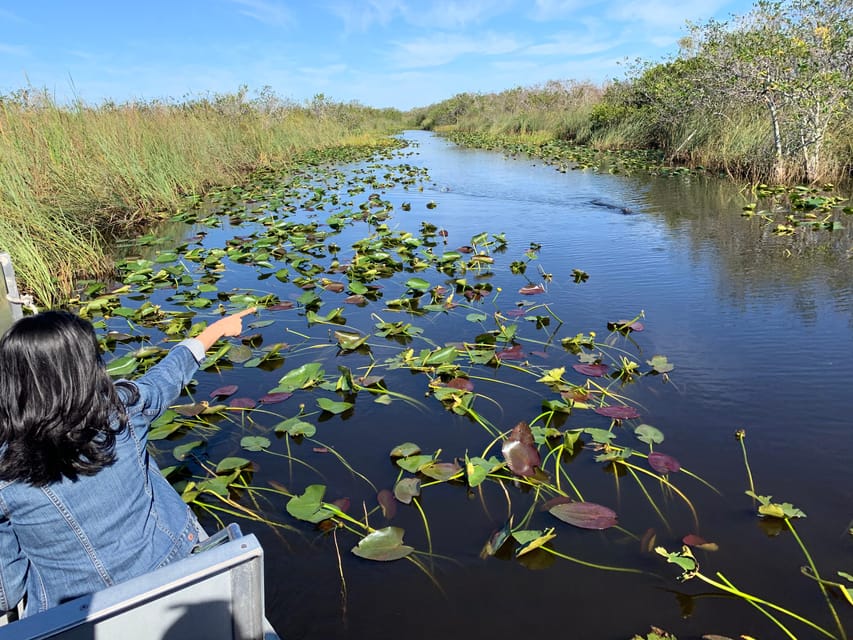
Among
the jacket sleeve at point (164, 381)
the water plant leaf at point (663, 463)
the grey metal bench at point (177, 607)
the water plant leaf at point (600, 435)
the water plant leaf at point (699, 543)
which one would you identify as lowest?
the water plant leaf at point (699, 543)

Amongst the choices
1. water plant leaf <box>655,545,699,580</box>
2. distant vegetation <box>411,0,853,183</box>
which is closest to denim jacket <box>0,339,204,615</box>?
water plant leaf <box>655,545,699,580</box>

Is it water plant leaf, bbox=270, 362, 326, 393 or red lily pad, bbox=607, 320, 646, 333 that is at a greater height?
red lily pad, bbox=607, 320, 646, 333

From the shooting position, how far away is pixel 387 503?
217cm

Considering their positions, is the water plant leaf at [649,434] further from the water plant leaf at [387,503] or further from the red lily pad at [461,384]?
Result: the water plant leaf at [387,503]

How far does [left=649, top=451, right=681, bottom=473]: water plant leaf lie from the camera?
2.26 metres

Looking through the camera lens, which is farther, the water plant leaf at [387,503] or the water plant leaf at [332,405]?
the water plant leaf at [332,405]

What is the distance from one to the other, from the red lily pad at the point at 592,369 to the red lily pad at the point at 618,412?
0.39m

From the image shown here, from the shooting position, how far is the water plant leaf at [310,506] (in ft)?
6.68

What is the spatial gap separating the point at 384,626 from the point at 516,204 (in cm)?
751

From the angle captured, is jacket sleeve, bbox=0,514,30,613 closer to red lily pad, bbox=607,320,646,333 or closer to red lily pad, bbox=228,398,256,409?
red lily pad, bbox=228,398,256,409

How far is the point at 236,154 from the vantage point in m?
11.5

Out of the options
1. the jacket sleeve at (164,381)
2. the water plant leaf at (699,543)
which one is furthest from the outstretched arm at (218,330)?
the water plant leaf at (699,543)

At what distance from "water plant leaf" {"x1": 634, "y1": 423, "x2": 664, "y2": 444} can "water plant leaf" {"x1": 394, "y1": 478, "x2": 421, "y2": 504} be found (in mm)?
964

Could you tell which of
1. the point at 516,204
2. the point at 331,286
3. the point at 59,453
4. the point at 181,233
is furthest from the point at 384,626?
the point at 516,204
